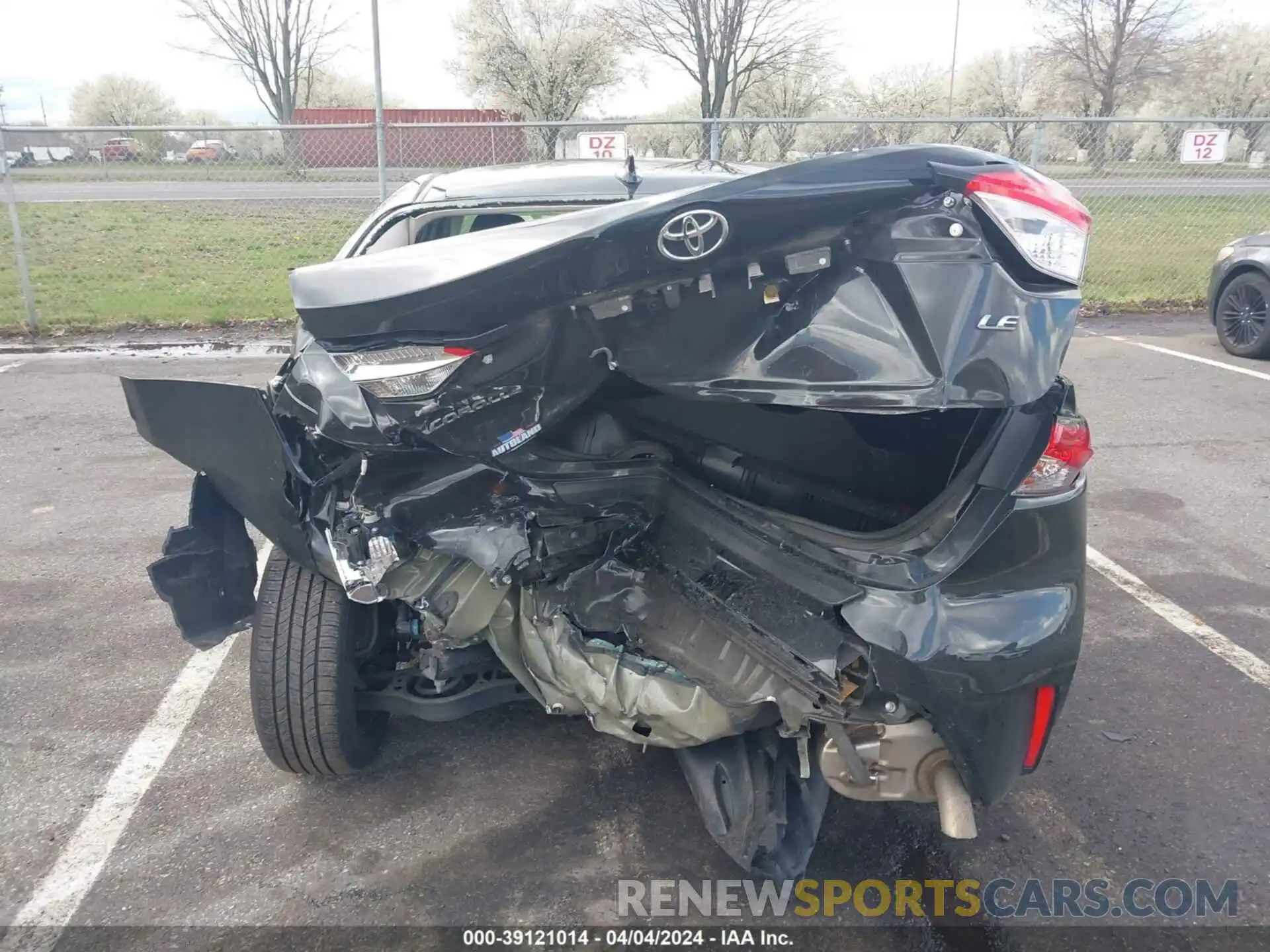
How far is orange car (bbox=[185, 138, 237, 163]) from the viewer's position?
988cm

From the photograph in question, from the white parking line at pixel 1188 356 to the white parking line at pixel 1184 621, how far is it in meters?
4.55

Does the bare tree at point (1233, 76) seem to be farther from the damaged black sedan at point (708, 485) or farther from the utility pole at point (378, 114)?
the damaged black sedan at point (708, 485)

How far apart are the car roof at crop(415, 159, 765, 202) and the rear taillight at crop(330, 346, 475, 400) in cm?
148

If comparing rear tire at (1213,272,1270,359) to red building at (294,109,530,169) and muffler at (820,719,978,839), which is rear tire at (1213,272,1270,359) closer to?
red building at (294,109,530,169)

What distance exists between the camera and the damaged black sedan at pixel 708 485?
1851 mm

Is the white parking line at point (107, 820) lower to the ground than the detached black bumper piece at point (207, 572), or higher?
lower

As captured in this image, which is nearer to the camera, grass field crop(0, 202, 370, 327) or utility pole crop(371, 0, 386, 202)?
utility pole crop(371, 0, 386, 202)

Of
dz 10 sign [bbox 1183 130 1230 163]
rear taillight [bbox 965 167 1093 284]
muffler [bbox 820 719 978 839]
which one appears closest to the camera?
rear taillight [bbox 965 167 1093 284]

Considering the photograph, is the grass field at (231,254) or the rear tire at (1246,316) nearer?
the rear tire at (1246,316)

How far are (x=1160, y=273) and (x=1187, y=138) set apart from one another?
94.6 inches

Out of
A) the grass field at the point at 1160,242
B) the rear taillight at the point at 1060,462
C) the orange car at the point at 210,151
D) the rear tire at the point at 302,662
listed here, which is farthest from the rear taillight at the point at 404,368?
the grass field at the point at 1160,242

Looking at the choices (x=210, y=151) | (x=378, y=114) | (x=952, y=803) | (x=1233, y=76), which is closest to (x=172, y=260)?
(x=210, y=151)

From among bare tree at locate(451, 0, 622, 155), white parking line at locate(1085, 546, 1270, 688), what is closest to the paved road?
white parking line at locate(1085, 546, 1270, 688)

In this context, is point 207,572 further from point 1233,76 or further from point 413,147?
point 1233,76
